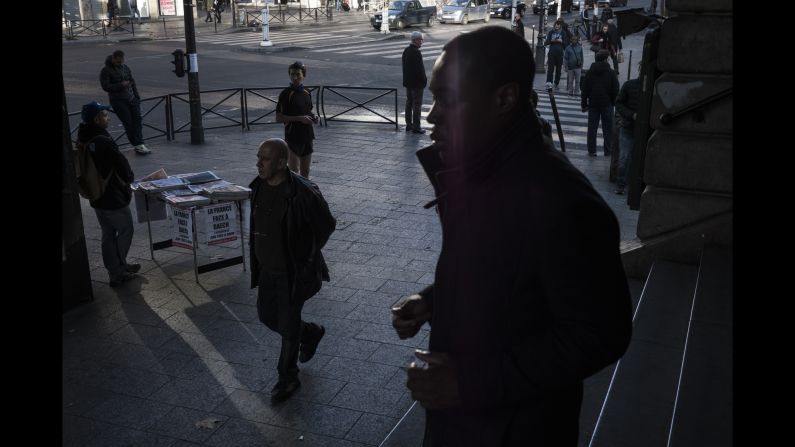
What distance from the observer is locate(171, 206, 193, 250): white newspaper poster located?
8.31 meters

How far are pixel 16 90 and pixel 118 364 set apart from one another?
4767 mm

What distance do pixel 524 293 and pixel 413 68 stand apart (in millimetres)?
14684

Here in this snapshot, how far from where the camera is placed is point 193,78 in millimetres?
15250

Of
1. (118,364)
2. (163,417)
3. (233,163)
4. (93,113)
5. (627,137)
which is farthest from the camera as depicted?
(233,163)

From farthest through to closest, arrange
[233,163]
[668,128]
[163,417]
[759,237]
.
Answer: [233,163]
[668,128]
[163,417]
[759,237]

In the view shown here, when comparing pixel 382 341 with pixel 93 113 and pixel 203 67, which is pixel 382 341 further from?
pixel 203 67

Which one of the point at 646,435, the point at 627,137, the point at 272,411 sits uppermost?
the point at 627,137

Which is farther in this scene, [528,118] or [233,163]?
[233,163]

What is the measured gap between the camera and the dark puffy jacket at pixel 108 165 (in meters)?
7.89

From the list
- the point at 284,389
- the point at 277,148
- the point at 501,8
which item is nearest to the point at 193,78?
the point at 277,148

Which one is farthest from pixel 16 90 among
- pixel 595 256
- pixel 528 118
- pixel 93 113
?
pixel 93 113

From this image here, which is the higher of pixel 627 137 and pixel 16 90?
pixel 16 90

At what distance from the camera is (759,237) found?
2.04m

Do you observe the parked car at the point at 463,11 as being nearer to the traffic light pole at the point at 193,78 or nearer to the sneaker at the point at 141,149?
the traffic light pole at the point at 193,78
